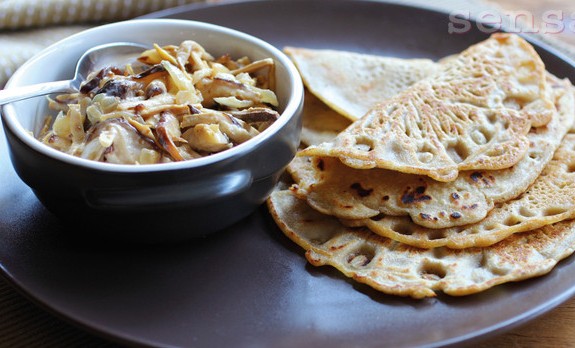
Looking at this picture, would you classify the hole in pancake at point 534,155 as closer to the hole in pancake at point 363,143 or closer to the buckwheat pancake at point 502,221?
the buckwheat pancake at point 502,221

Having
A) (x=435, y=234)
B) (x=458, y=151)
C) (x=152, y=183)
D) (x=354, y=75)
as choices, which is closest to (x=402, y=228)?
(x=435, y=234)

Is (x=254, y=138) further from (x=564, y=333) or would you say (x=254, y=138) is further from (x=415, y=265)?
(x=564, y=333)

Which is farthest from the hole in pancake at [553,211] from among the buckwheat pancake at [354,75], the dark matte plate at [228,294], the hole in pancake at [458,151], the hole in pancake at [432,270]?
the buckwheat pancake at [354,75]

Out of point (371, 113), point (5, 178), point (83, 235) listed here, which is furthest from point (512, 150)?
point (5, 178)

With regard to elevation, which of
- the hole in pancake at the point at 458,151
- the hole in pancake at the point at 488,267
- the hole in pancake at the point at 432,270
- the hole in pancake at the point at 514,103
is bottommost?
the hole in pancake at the point at 432,270

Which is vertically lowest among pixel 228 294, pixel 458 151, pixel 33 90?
pixel 228 294

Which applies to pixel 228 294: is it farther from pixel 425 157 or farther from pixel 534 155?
pixel 534 155
